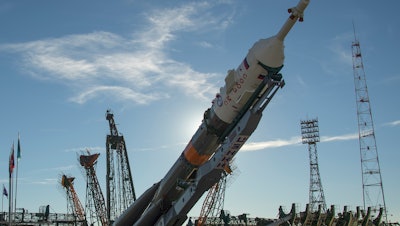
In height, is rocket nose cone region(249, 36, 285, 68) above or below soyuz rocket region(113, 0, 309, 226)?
above

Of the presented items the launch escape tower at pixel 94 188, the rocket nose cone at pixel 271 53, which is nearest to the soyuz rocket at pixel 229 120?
the rocket nose cone at pixel 271 53

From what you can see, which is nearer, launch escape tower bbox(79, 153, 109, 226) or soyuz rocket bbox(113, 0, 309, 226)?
soyuz rocket bbox(113, 0, 309, 226)

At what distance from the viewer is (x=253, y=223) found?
50.5 metres

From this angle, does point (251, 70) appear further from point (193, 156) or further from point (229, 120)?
point (193, 156)

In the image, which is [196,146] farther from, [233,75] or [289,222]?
[289,222]

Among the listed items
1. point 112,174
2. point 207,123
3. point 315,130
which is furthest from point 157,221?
point 315,130

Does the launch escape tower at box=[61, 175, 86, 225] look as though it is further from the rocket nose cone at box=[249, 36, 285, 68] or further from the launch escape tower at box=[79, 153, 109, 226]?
the rocket nose cone at box=[249, 36, 285, 68]

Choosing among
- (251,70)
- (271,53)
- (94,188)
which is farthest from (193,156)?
(94,188)

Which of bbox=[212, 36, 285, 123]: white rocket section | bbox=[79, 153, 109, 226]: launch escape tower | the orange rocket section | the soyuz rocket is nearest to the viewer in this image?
the soyuz rocket

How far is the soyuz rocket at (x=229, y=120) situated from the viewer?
1644cm

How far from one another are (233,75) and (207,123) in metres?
2.26

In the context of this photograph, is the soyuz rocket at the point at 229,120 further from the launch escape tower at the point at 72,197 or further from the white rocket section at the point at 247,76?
the launch escape tower at the point at 72,197

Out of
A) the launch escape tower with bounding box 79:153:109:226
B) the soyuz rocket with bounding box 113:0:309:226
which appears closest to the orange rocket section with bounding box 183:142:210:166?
the soyuz rocket with bounding box 113:0:309:226

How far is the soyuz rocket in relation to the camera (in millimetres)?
16438
